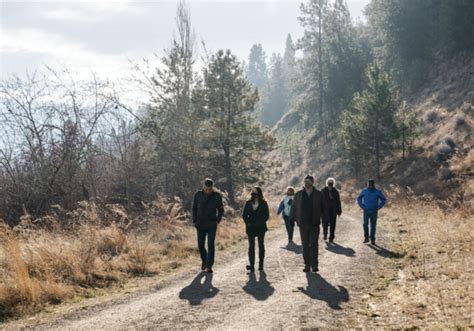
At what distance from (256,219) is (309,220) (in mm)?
1232

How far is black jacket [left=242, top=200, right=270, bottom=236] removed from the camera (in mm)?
9719

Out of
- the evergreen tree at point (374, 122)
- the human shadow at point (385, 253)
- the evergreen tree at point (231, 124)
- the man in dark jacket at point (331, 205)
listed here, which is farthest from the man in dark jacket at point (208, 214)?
the evergreen tree at point (374, 122)

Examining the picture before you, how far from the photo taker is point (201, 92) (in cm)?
2686

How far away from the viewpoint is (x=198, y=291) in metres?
7.74

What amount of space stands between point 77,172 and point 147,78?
17.5 feet

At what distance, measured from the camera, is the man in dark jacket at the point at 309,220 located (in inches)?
367

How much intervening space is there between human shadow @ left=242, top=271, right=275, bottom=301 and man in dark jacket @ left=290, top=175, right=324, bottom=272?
1176 millimetres

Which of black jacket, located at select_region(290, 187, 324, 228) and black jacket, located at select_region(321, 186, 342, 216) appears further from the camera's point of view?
black jacket, located at select_region(321, 186, 342, 216)

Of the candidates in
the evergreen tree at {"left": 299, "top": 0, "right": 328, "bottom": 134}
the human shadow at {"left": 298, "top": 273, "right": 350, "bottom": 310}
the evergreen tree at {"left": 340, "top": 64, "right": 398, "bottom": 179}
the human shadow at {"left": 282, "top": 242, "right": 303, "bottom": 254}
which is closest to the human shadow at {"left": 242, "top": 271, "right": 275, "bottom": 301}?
the human shadow at {"left": 298, "top": 273, "right": 350, "bottom": 310}

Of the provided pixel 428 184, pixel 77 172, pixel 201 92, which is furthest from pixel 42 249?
pixel 428 184

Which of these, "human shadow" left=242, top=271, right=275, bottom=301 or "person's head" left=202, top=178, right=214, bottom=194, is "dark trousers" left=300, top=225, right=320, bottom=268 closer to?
"human shadow" left=242, top=271, right=275, bottom=301

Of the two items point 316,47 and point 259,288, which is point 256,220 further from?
point 316,47

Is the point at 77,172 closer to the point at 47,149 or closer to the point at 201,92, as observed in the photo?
the point at 47,149

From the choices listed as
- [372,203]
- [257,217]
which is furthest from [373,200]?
[257,217]
